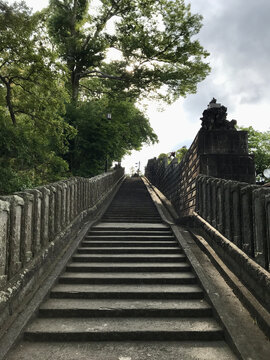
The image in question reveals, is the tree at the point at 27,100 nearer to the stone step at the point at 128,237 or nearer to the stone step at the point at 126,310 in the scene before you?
the stone step at the point at 128,237

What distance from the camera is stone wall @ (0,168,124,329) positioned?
10.5 ft

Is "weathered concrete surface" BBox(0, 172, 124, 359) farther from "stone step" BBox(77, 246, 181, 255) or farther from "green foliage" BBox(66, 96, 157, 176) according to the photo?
"green foliage" BBox(66, 96, 157, 176)

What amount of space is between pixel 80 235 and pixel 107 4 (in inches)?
650

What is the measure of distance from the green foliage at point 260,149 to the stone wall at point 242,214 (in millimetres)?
29529

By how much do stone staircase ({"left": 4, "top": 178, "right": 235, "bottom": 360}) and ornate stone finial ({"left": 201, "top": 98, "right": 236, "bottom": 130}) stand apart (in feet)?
13.2

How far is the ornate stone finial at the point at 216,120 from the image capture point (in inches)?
302

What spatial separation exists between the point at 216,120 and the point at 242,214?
4.48 meters

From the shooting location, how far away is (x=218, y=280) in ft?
13.7

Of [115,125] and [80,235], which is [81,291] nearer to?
[80,235]

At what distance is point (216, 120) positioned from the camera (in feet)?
25.2

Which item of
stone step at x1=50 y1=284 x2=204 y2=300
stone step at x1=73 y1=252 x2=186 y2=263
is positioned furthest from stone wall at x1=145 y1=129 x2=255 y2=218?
stone step at x1=50 y1=284 x2=204 y2=300

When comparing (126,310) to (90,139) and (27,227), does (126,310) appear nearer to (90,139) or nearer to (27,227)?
(27,227)

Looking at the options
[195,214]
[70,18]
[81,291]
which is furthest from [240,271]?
[70,18]

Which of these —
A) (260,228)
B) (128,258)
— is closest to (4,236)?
(128,258)
